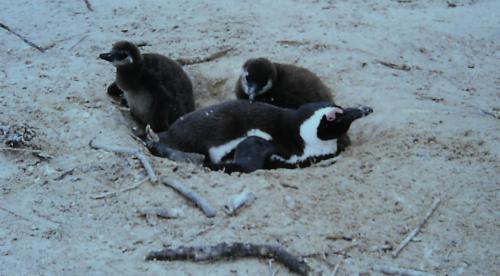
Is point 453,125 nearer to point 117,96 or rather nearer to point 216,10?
point 117,96

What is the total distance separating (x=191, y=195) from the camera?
448 cm

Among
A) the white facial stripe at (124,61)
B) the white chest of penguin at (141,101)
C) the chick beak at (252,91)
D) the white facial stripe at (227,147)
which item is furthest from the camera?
the white chest of penguin at (141,101)

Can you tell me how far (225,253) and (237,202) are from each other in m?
0.49

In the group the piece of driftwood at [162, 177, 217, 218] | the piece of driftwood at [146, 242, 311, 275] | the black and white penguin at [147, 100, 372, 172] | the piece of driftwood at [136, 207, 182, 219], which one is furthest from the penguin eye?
the piece of driftwood at [146, 242, 311, 275]

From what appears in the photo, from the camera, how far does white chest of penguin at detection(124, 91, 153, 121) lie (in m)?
6.56

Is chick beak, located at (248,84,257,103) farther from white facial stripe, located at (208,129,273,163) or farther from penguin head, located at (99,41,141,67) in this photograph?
penguin head, located at (99,41,141,67)

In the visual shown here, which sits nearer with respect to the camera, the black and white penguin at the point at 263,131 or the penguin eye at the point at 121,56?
the black and white penguin at the point at 263,131

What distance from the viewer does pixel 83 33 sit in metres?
7.67

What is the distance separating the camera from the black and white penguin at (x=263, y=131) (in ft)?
19.0

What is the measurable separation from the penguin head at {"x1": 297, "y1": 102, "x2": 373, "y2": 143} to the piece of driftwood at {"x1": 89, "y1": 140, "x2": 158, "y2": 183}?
136 centimetres

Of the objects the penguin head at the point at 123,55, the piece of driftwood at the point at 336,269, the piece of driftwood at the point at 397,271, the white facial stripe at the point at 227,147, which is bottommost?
the white facial stripe at the point at 227,147

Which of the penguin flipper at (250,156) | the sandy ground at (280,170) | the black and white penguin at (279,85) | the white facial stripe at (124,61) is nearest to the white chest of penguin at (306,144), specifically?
the penguin flipper at (250,156)

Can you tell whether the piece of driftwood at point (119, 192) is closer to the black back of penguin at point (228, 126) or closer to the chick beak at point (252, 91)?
the black back of penguin at point (228, 126)

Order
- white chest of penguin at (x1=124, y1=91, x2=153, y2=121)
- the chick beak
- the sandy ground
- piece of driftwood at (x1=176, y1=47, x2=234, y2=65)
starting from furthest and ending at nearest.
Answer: piece of driftwood at (x1=176, y1=47, x2=234, y2=65) < white chest of penguin at (x1=124, y1=91, x2=153, y2=121) < the chick beak < the sandy ground
